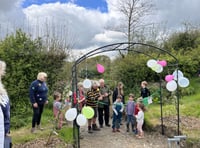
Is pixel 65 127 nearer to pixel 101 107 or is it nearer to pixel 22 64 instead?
pixel 101 107

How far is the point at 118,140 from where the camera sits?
26.5 feet

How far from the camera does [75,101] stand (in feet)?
23.4

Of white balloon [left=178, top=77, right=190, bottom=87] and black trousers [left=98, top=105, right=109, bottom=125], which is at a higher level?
white balloon [left=178, top=77, right=190, bottom=87]

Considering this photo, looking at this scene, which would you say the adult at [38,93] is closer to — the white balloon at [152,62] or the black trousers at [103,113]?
the black trousers at [103,113]

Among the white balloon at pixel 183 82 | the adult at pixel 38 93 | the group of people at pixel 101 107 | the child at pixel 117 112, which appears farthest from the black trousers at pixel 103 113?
the white balloon at pixel 183 82

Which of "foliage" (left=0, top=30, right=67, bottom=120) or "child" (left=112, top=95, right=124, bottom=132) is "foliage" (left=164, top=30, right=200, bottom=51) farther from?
"child" (left=112, top=95, right=124, bottom=132)

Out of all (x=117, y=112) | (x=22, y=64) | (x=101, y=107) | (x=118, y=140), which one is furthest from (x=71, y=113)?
(x=22, y=64)

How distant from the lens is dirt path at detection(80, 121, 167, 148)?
7.62m

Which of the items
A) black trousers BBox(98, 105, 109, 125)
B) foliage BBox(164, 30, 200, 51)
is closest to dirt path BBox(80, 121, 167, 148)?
black trousers BBox(98, 105, 109, 125)

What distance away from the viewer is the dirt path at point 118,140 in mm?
7625

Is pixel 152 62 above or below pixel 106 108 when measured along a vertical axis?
above

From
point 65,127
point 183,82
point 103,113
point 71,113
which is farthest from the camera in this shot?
point 103,113

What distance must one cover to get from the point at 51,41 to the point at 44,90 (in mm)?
6124

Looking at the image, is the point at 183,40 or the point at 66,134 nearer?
the point at 66,134
